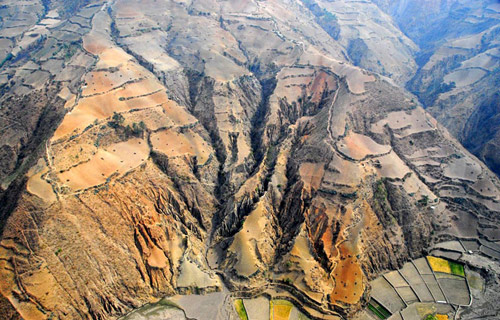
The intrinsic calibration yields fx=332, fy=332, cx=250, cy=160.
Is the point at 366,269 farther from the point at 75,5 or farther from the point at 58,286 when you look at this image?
the point at 75,5

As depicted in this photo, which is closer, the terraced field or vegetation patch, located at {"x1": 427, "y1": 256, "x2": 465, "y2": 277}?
the terraced field

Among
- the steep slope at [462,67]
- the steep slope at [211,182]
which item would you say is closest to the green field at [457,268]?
the steep slope at [211,182]

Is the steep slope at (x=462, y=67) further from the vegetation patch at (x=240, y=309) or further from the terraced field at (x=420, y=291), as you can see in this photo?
the vegetation patch at (x=240, y=309)

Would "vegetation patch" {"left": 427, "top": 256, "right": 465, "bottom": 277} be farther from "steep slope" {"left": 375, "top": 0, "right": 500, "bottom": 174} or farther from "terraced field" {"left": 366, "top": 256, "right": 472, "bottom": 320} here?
"steep slope" {"left": 375, "top": 0, "right": 500, "bottom": 174}

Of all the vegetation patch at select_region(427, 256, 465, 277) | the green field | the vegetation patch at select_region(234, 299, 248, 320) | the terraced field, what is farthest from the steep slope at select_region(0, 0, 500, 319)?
the green field

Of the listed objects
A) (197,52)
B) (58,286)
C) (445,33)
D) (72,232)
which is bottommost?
(58,286)

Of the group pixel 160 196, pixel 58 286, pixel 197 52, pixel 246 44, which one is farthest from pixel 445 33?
pixel 58 286
